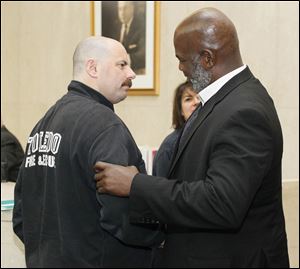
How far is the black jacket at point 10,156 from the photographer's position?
156 inches

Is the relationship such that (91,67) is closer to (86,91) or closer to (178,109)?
(86,91)

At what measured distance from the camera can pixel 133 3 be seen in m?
4.49

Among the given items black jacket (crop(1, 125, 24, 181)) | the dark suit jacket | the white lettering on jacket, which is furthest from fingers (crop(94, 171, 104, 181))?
black jacket (crop(1, 125, 24, 181))

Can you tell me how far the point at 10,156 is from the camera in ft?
14.0

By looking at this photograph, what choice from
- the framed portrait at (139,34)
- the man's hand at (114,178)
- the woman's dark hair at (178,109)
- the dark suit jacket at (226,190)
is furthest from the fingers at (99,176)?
the framed portrait at (139,34)

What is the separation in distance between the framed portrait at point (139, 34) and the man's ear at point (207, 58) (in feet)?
8.75

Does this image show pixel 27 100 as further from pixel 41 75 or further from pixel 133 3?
pixel 133 3

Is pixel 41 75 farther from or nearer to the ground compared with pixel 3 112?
farther from the ground

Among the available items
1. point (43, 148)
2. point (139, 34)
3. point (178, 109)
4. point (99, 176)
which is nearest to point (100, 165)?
point (99, 176)

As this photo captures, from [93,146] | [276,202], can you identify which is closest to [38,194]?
[93,146]

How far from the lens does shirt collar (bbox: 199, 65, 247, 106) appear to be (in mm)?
1789

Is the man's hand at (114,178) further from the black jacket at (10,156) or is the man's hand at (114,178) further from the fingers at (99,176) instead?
the black jacket at (10,156)

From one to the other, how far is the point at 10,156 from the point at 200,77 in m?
2.81

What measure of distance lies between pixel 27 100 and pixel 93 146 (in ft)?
11.8
